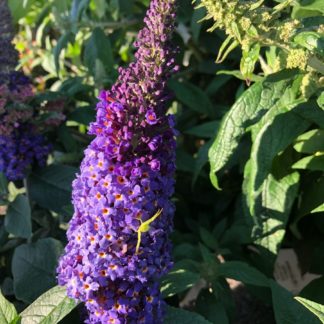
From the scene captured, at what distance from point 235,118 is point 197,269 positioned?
52cm

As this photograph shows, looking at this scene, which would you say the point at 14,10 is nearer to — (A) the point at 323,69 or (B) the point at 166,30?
(B) the point at 166,30

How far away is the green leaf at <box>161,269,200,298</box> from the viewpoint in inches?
65.9

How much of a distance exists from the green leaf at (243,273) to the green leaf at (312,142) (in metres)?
0.38

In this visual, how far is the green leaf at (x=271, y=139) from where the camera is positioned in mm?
1718

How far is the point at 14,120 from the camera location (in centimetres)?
199

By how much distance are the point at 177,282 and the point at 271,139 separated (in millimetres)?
471

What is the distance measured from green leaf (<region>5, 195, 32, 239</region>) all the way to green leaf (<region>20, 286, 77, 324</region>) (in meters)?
0.38

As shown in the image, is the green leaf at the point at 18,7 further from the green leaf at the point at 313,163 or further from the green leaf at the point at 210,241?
the green leaf at the point at 313,163

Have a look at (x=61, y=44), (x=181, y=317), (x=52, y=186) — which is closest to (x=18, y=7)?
(x=61, y=44)

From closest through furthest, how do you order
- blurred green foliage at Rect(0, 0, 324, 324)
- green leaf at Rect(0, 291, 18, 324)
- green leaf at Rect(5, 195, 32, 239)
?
1. green leaf at Rect(0, 291, 18, 324)
2. blurred green foliage at Rect(0, 0, 324, 324)
3. green leaf at Rect(5, 195, 32, 239)

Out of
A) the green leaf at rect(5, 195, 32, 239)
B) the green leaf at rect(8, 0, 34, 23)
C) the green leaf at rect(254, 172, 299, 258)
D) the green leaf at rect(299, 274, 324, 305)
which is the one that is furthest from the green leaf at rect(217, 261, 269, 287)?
the green leaf at rect(8, 0, 34, 23)

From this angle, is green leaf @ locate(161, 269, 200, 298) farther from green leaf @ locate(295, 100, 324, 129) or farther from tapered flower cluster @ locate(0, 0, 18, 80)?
tapered flower cluster @ locate(0, 0, 18, 80)

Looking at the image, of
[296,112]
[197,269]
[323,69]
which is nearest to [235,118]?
[296,112]

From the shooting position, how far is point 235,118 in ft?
5.61
